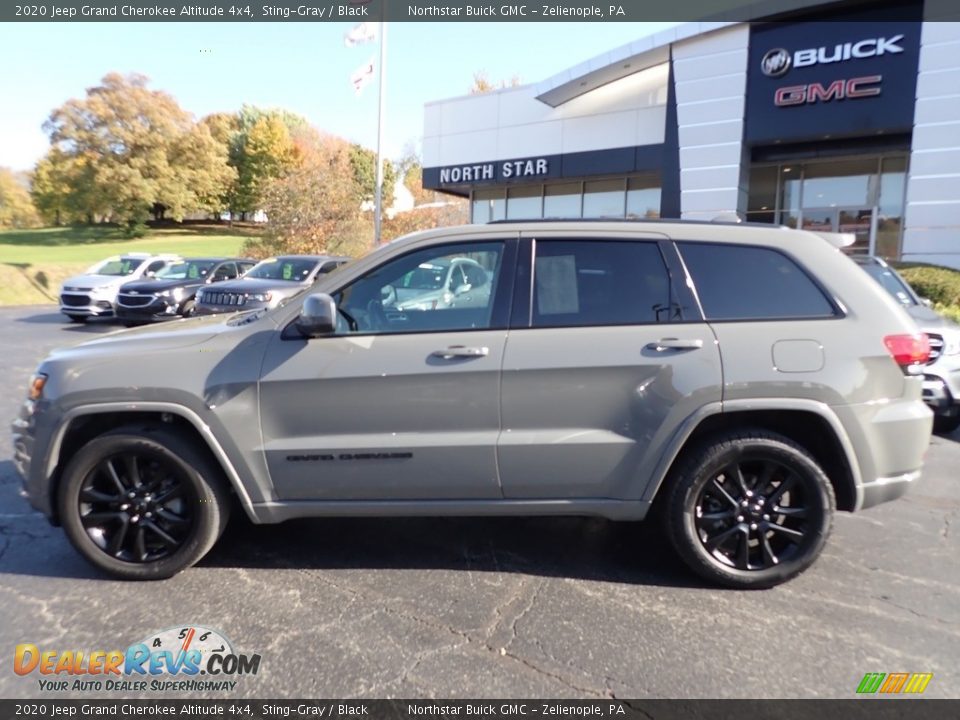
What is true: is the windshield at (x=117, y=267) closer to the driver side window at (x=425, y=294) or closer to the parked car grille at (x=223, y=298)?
the parked car grille at (x=223, y=298)

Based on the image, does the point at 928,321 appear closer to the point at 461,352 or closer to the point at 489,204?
the point at 461,352

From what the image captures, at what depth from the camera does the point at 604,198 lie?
77.2 feet

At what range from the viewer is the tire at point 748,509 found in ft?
→ 10.7

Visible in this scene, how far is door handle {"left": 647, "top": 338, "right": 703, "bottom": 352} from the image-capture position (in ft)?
10.6

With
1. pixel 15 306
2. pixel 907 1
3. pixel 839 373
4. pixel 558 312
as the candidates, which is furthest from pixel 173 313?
pixel 907 1

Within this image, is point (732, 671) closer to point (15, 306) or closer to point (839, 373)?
point (839, 373)

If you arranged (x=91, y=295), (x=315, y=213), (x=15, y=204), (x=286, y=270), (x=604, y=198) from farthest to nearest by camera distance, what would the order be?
(x=15, y=204) < (x=315, y=213) < (x=604, y=198) < (x=91, y=295) < (x=286, y=270)

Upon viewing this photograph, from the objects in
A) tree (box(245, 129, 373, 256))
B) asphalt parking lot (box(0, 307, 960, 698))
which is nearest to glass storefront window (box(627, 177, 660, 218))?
tree (box(245, 129, 373, 256))

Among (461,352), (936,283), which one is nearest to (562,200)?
(936,283)

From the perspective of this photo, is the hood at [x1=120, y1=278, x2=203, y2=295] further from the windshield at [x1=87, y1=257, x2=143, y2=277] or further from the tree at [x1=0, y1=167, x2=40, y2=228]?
the tree at [x1=0, y1=167, x2=40, y2=228]

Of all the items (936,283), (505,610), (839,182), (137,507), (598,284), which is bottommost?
(505,610)

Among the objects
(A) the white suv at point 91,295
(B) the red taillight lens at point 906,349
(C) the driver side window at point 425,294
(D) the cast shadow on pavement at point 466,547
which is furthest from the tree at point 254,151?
(B) the red taillight lens at point 906,349

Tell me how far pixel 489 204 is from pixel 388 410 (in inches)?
966

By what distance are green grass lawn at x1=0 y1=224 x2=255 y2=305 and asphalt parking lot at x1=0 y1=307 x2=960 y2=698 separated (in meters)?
22.5
